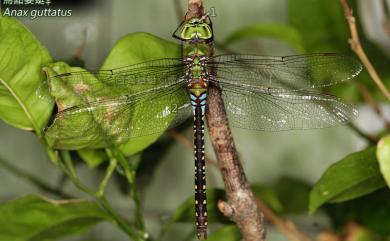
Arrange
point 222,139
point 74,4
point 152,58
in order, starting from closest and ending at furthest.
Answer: point 222,139 → point 152,58 → point 74,4

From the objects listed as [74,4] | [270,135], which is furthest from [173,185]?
[74,4]

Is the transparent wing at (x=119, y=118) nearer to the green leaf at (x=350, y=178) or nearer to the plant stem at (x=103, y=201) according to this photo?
the plant stem at (x=103, y=201)

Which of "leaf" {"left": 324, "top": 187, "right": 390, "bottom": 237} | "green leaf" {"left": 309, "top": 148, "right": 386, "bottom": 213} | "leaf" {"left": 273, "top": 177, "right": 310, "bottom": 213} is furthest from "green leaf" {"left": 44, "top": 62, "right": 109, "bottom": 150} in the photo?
"leaf" {"left": 273, "top": 177, "right": 310, "bottom": 213}

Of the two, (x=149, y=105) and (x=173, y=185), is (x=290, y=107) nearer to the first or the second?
(x=149, y=105)

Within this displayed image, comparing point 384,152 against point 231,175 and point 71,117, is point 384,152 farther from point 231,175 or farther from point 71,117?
point 71,117

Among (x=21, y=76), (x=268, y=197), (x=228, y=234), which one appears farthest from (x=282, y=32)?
(x=21, y=76)

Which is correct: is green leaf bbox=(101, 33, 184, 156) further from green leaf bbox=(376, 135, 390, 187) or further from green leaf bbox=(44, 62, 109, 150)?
green leaf bbox=(376, 135, 390, 187)

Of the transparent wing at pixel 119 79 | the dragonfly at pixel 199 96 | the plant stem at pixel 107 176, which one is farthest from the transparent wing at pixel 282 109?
the plant stem at pixel 107 176
